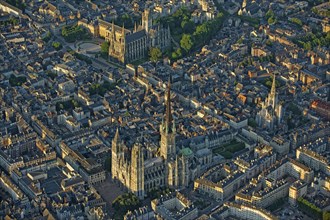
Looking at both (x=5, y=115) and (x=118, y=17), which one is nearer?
(x=5, y=115)

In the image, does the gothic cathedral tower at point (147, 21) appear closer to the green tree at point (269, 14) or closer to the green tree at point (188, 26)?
the green tree at point (188, 26)

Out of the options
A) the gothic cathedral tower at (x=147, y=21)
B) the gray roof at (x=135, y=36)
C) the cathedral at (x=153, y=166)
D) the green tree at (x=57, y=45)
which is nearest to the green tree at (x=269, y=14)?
the gothic cathedral tower at (x=147, y=21)

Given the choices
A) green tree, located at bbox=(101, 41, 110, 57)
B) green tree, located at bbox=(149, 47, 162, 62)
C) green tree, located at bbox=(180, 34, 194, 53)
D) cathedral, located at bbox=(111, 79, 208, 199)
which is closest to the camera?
cathedral, located at bbox=(111, 79, 208, 199)

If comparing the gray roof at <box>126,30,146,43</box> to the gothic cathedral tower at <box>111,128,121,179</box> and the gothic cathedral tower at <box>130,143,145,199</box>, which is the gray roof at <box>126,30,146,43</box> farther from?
the gothic cathedral tower at <box>130,143,145,199</box>

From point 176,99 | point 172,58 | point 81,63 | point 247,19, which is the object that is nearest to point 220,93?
point 176,99

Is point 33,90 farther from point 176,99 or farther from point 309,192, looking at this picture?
point 309,192

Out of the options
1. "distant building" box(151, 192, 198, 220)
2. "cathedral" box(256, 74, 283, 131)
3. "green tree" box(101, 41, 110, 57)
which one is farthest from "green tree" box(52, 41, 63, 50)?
"distant building" box(151, 192, 198, 220)

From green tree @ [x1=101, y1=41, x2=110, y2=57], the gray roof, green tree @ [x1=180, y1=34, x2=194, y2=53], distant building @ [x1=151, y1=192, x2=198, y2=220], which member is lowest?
green tree @ [x1=101, y1=41, x2=110, y2=57]
